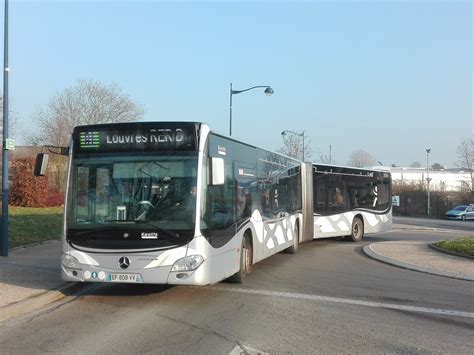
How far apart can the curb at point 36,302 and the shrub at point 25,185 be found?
22947mm

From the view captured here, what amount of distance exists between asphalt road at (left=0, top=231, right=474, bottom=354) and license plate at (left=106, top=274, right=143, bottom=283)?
0.46 meters

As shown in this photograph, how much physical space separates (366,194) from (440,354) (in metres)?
15.6

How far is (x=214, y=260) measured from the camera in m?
8.84

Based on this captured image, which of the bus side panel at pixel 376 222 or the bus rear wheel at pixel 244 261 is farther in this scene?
the bus side panel at pixel 376 222

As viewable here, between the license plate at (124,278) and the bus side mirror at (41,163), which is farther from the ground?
the bus side mirror at (41,163)

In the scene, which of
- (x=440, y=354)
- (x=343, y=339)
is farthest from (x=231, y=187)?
(x=440, y=354)

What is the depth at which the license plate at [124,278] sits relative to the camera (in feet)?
27.2

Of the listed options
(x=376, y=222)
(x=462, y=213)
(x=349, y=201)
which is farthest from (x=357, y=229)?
(x=462, y=213)

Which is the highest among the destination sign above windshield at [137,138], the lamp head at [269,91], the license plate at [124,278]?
the lamp head at [269,91]

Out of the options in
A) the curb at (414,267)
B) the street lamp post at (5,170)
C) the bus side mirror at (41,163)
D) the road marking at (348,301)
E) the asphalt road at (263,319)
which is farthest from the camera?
the street lamp post at (5,170)

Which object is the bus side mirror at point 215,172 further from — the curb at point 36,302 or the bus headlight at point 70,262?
the curb at point 36,302

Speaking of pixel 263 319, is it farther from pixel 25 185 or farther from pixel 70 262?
pixel 25 185

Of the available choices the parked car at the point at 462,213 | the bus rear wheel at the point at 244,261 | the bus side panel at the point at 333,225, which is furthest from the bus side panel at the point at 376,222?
the parked car at the point at 462,213

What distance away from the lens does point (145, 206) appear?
27.9 feet
